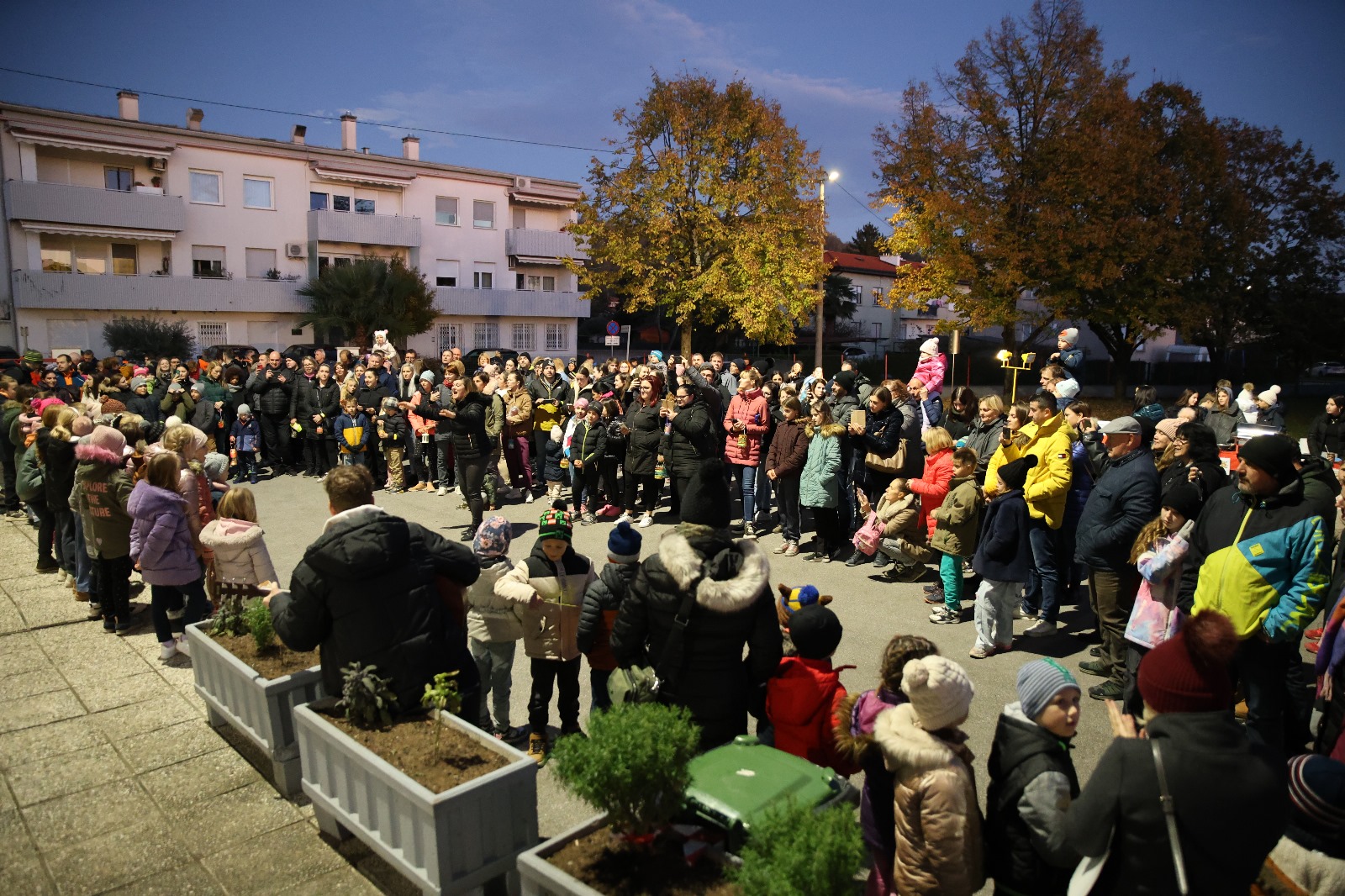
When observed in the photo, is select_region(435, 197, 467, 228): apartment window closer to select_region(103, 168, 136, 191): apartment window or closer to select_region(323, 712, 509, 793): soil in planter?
select_region(103, 168, 136, 191): apartment window

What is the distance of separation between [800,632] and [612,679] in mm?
926

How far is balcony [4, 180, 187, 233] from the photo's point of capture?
32.9 m

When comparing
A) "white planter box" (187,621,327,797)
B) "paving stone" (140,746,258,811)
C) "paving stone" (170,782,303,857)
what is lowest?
"paving stone" (140,746,258,811)

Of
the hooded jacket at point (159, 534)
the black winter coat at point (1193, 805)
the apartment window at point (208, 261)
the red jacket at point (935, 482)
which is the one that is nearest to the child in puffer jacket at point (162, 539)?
the hooded jacket at point (159, 534)

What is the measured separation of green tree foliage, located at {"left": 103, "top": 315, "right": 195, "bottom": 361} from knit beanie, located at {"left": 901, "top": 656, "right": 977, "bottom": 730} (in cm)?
3492

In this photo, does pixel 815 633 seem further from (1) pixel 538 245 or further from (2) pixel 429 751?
(1) pixel 538 245

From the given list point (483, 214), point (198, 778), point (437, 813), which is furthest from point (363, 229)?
point (437, 813)

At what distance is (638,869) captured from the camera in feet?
10.5

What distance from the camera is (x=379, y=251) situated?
42188mm

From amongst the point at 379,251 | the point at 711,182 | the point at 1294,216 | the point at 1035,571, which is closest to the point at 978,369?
the point at 1294,216

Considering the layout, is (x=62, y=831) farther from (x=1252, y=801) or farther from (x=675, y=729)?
(x=1252, y=801)

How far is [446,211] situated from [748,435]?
3809 centimetres

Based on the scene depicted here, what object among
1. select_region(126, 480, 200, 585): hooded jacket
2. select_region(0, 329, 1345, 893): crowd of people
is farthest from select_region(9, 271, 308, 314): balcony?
select_region(126, 480, 200, 585): hooded jacket

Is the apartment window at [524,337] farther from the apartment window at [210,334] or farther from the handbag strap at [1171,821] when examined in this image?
the handbag strap at [1171,821]
